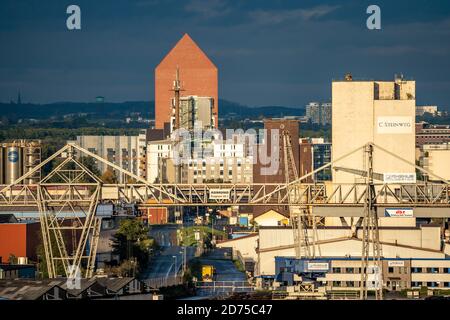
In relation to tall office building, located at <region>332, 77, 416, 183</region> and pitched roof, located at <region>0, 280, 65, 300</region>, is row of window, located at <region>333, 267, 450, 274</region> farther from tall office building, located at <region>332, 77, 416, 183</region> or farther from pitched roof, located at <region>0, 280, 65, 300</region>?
pitched roof, located at <region>0, 280, 65, 300</region>

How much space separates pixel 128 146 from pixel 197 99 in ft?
18.5

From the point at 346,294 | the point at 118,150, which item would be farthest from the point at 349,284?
the point at 118,150

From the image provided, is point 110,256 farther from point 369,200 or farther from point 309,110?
point 309,110

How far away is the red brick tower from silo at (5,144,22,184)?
29103 millimetres

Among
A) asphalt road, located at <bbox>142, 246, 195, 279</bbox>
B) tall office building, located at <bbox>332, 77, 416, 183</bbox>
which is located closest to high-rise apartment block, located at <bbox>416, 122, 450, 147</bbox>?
tall office building, located at <bbox>332, 77, 416, 183</bbox>

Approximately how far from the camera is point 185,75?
335 feet

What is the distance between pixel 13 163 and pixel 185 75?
104 feet

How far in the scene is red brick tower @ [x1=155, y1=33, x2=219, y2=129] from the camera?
101500 millimetres

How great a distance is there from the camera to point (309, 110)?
12394cm

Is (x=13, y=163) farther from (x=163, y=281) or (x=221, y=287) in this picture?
(x=221, y=287)

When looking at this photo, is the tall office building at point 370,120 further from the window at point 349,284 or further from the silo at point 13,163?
the silo at point 13,163

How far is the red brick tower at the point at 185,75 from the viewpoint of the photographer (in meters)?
102

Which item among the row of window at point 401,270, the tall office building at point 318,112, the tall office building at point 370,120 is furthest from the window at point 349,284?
the tall office building at point 318,112

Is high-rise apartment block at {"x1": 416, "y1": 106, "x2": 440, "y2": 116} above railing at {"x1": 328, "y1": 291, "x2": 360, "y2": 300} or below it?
above
